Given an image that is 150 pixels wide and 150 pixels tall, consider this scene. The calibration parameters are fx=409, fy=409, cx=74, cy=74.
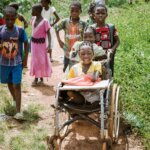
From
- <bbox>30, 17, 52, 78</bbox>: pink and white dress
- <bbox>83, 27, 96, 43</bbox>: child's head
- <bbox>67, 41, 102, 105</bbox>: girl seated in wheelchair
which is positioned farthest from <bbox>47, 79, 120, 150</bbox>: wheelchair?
<bbox>30, 17, 52, 78</bbox>: pink and white dress

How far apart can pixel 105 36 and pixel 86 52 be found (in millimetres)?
928

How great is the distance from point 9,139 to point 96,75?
146 cm

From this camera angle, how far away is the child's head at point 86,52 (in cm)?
515

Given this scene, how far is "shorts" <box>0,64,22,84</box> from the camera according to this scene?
19.3 feet

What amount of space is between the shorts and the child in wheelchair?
1.02 meters

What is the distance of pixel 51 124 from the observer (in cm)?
596

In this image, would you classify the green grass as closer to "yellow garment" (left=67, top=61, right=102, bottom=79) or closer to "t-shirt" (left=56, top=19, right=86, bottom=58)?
"yellow garment" (left=67, top=61, right=102, bottom=79)

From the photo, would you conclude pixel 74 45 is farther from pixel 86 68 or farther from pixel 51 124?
pixel 51 124

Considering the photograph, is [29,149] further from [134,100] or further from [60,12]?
[60,12]

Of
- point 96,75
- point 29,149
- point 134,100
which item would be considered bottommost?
point 29,149

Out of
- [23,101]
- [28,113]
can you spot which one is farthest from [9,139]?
[23,101]

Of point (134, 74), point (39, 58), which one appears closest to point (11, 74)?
point (39, 58)

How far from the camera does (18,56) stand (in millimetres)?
5879

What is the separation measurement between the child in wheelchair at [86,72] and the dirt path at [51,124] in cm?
68
